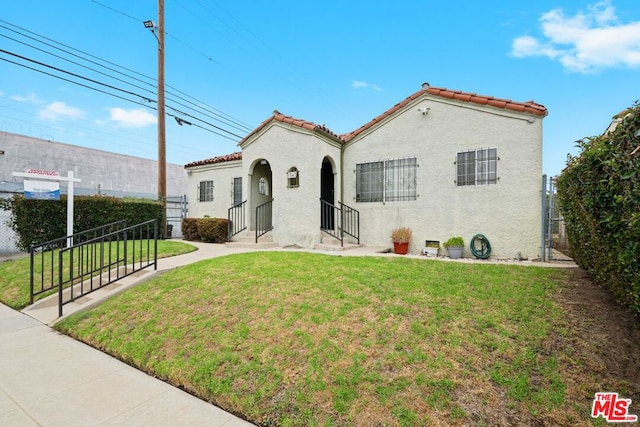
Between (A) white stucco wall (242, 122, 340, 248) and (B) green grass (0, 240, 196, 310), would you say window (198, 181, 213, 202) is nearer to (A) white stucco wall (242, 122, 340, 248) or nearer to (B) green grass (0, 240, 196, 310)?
(A) white stucco wall (242, 122, 340, 248)

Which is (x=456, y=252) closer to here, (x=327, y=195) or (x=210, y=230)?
(x=327, y=195)

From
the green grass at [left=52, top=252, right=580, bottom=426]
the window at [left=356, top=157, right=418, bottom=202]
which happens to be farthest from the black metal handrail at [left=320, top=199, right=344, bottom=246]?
the green grass at [left=52, top=252, right=580, bottom=426]

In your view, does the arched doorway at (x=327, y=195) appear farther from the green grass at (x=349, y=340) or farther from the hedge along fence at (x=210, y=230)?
the green grass at (x=349, y=340)

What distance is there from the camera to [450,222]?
347 inches

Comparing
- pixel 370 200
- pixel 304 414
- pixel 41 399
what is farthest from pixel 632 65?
pixel 41 399

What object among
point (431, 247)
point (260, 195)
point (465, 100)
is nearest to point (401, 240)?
point (431, 247)

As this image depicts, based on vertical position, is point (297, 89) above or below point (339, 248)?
above

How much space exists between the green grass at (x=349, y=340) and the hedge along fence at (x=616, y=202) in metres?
0.76

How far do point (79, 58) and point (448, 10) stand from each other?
12.9 meters

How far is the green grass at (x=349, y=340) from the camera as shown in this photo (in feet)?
8.19

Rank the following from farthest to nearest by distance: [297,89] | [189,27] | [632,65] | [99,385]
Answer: [297,89], [189,27], [632,65], [99,385]

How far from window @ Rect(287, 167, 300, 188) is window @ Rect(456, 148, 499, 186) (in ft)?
16.1

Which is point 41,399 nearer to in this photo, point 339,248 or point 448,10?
point 339,248

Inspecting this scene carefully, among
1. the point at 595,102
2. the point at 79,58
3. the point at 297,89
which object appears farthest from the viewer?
the point at 297,89
